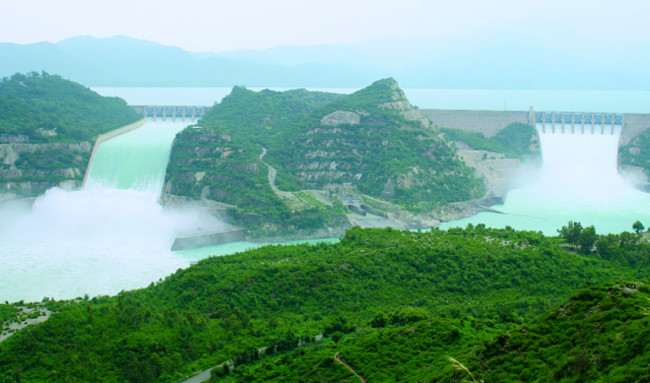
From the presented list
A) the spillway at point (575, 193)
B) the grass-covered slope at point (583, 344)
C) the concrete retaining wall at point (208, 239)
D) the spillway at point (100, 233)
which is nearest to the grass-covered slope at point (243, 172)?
the concrete retaining wall at point (208, 239)

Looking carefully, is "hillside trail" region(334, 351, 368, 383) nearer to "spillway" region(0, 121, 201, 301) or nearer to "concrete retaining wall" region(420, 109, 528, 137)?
"spillway" region(0, 121, 201, 301)

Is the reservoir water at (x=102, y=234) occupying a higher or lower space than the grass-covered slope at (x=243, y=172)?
lower

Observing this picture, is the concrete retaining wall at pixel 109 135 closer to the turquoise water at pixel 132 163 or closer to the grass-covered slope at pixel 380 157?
the turquoise water at pixel 132 163

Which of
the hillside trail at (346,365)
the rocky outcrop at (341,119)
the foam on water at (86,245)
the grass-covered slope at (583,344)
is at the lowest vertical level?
the foam on water at (86,245)

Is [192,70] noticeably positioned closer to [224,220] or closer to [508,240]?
[224,220]

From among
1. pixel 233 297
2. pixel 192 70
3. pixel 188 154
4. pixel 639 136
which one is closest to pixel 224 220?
pixel 188 154

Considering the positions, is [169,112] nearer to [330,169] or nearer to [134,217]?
[330,169]

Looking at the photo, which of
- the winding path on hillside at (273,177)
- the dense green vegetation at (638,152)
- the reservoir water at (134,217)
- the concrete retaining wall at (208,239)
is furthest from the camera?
the dense green vegetation at (638,152)

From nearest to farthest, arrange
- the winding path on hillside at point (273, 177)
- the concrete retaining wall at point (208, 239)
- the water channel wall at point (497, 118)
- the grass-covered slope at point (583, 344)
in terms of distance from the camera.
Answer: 1. the grass-covered slope at point (583, 344)
2. the concrete retaining wall at point (208, 239)
3. the winding path on hillside at point (273, 177)
4. the water channel wall at point (497, 118)
